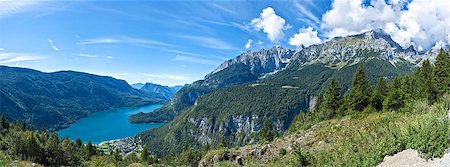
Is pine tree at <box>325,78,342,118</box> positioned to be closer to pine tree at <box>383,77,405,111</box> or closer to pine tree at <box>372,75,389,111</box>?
pine tree at <box>372,75,389,111</box>

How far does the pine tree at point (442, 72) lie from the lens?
48303 mm

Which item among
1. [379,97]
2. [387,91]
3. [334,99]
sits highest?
[387,91]

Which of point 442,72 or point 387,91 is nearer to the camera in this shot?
point 387,91

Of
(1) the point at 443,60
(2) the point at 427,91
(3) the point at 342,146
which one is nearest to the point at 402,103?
(2) the point at 427,91

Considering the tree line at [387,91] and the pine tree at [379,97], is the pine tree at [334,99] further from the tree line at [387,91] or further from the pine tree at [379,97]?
the pine tree at [379,97]

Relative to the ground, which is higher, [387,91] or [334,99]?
[387,91]

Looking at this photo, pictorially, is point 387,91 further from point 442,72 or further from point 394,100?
point 442,72

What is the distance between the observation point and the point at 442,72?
5166 cm

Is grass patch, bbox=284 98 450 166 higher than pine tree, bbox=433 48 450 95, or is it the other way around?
pine tree, bbox=433 48 450 95

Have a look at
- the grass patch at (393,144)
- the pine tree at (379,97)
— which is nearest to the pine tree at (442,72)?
the pine tree at (379,97)

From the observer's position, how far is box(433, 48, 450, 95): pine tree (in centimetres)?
4830

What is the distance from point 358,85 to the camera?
2044 inches

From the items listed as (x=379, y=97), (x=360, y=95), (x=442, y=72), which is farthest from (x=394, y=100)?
(x=442, y=72)

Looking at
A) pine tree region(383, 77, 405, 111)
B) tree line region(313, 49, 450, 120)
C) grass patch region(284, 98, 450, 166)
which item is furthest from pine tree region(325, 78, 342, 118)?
grass patch region(284, 98, 450, 166)
